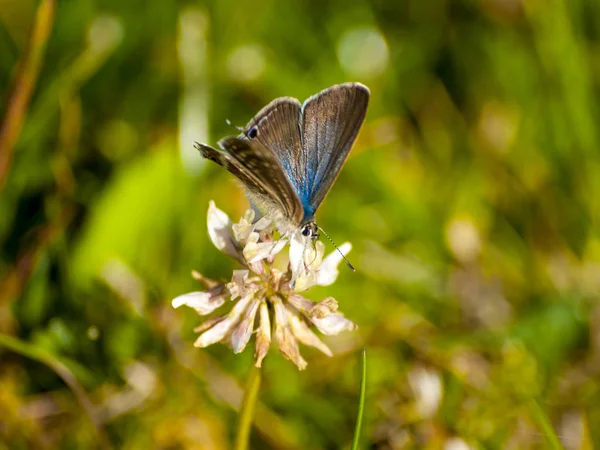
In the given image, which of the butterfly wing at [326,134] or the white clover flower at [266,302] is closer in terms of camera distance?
the white clover flower at [266,302]

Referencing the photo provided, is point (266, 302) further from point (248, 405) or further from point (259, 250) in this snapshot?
point (248, 405)

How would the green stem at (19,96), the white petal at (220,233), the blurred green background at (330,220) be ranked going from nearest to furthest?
1. the white petal at (220,233)
2. the blurred green background at (330,220)
3. the green stem at (19,96)

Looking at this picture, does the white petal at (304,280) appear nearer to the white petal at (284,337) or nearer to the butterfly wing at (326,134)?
the white petal at (284,337)

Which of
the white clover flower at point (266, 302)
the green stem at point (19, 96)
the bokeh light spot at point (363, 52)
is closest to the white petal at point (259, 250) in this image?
the white clover flower at point (266, 302)

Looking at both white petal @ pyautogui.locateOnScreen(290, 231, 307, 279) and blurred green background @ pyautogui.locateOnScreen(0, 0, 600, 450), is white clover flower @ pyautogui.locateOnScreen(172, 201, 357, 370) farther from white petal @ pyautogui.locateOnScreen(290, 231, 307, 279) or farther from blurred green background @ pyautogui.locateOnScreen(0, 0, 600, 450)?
blurred green background @ pyautogui.locateOnScreen(0, 0, 600, 450)

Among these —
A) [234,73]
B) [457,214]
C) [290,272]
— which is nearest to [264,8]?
[234,73]

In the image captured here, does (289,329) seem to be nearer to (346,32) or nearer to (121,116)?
(121,116)

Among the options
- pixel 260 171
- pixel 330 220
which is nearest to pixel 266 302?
pixel 260 171

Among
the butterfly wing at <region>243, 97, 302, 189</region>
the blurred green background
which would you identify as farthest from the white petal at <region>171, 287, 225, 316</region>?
the blurred green background
